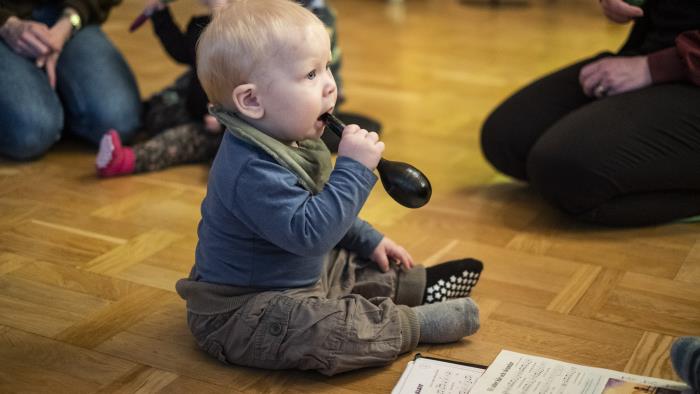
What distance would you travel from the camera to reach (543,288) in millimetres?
1299

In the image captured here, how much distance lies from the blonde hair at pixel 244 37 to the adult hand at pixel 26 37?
0.96m

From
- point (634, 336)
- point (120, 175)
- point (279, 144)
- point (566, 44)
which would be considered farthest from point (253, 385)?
point (566, 44)

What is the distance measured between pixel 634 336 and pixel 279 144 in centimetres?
53

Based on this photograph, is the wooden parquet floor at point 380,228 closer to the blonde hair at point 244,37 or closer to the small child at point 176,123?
the small child at point 176,123

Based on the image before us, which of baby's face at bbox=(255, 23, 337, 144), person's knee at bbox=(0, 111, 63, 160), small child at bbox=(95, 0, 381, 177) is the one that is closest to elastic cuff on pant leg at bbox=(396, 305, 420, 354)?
baby's face at bbox=(255, 23, 337, 144)

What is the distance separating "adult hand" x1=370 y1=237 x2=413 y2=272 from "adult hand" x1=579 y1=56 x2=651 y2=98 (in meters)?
0.59

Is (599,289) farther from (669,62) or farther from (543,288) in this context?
(669,62)

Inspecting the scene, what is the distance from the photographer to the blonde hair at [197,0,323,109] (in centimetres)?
101

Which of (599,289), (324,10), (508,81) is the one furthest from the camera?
(508,81)

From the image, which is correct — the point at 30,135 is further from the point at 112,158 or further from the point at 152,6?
the point at 152,6

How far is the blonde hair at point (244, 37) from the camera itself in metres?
1.01

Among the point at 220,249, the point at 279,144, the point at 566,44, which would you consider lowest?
the point at 566,44

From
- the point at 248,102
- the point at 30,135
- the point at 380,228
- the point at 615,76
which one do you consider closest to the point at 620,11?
the point at 615,76

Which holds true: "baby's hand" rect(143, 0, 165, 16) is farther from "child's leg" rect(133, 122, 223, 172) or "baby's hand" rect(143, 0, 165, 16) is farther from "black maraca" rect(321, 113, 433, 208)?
"black maraca" rect(321, 113, 433, 208)
